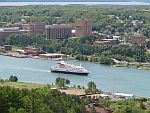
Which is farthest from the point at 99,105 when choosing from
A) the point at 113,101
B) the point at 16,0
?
the point at 16,0

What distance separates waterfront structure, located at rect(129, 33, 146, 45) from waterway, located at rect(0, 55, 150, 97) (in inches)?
177

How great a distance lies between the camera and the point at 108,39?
2780cm

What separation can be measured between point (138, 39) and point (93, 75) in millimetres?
8223

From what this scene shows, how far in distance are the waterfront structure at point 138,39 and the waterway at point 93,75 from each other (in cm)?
450

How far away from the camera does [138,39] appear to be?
27.2m

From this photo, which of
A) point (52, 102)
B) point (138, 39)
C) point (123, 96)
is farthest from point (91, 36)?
point (52, 102)

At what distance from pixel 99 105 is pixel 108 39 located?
48.0ft

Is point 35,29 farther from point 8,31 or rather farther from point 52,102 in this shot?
point 52,102

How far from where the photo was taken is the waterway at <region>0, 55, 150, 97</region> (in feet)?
55.4

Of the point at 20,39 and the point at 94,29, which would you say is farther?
the point at 94,29

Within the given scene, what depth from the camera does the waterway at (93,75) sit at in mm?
16875

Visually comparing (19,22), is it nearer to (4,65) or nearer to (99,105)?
(4,65)

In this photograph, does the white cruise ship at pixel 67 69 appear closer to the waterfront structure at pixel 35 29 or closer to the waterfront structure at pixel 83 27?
the waterfront structure at pixel 83 27

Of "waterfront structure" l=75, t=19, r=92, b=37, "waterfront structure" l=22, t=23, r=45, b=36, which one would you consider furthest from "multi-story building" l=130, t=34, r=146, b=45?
"waterfront structure" l=22, t=23, r=45, b=36
